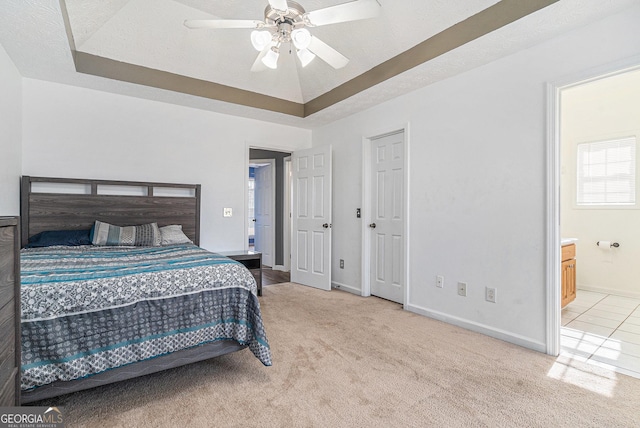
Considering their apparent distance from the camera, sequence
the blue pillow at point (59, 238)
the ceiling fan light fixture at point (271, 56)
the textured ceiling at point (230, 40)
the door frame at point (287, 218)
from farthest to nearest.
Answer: the door frame at point (287, 218)
the blue pillow at point (59, 238)
the ceiling fan light fixture at point (271, 56)
the textured ceiling at point (230, 40)

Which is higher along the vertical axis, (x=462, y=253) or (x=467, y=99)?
(x=467, y=99)

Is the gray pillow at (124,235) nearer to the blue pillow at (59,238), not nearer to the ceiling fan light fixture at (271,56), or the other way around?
the blue pillow at (59,238)

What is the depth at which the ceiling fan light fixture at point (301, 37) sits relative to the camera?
211cm

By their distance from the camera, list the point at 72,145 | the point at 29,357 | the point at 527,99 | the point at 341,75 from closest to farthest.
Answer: the point at 29,357, the point at 527,99, the point at 72,145, the point at 341,75

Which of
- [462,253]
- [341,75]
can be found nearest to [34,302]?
[462,253]

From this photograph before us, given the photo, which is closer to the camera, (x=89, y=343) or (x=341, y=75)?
(x=89, y=343)

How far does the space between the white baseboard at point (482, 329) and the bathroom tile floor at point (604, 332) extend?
0.74ft

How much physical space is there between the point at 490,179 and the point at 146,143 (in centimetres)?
375

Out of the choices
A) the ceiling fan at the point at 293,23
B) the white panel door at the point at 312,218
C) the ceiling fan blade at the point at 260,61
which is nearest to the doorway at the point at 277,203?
the white panel door at the point at 312,218

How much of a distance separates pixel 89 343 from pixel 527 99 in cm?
344

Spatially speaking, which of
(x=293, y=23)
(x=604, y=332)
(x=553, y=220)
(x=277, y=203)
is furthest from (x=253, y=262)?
(x=604, y=332)

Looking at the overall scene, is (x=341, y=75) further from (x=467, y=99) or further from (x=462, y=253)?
(x=462, y=253)

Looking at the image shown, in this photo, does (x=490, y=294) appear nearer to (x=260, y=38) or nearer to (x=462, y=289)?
(x=462, y=289)

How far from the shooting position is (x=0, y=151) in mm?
2570
